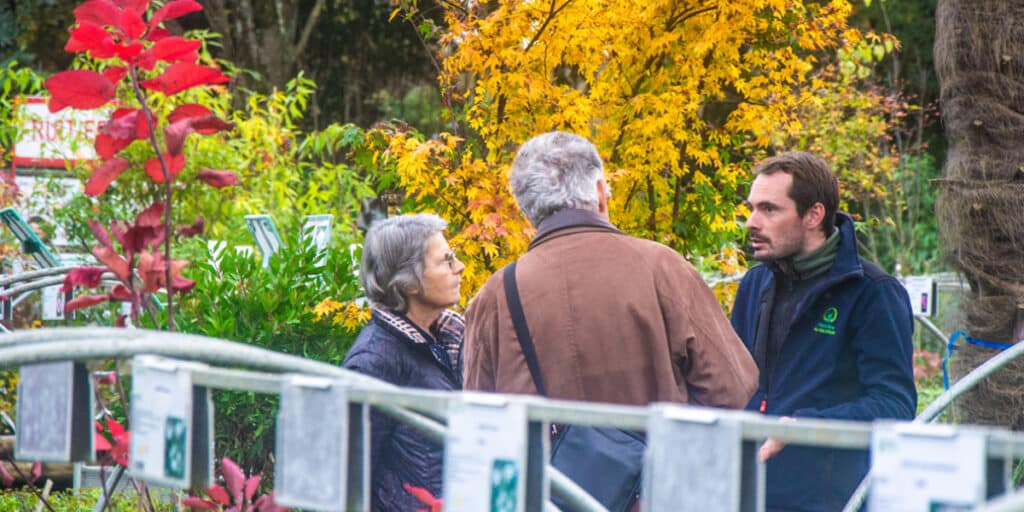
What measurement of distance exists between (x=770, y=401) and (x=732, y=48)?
2.11 metres

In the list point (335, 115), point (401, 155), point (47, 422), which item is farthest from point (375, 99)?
point (47, 422)

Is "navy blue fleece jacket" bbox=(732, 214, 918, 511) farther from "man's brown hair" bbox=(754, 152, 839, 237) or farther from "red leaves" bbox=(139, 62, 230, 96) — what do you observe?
"red leaves" bbox=(139, 62, 230, 96)

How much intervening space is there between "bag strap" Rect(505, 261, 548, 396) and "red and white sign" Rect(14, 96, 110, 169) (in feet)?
22.2

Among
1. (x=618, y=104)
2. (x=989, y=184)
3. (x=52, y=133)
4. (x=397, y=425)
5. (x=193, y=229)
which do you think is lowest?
(x=397, y=425)

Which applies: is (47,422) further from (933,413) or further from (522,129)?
(522,129)

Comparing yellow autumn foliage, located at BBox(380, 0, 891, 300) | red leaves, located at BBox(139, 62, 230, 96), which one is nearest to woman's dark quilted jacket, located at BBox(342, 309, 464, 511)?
red leaves, located at BBox(139, 62, 230, 96)

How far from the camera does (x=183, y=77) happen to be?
2398 mm

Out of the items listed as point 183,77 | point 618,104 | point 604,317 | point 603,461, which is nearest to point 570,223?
point 604,317

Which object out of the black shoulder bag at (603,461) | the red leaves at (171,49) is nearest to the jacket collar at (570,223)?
the black shoulder bag at (603,461)

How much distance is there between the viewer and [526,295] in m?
2.76

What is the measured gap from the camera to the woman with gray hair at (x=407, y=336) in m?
3.20

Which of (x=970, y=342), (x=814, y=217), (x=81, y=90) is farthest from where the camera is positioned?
(x=970, y=342)

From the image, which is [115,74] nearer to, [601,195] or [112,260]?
[112,260]

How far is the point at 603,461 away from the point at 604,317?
0.33 meters
